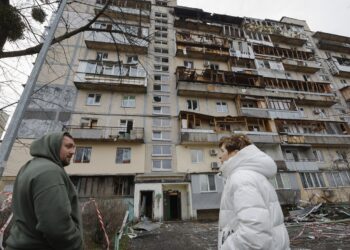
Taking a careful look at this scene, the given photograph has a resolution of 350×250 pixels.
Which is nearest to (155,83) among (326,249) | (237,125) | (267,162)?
(237,125)

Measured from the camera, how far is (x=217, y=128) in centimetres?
2120

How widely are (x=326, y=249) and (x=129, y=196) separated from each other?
13.9 meters

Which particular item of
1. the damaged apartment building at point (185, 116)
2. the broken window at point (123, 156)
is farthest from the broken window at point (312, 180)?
the broken window at point (123, 156)

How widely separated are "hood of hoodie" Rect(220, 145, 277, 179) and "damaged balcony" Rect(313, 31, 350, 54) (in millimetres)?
44489

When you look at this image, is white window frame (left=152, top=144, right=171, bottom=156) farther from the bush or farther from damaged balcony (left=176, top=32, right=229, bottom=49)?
damaged balcony (left=176, top=32, right=229, bottom=49)

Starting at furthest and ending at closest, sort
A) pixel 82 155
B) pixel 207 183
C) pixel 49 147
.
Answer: pixel 82 155, pixel 207 183, pixel 49 147

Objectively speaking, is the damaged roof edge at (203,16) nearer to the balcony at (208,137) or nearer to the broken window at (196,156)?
the balcony at (208,137)

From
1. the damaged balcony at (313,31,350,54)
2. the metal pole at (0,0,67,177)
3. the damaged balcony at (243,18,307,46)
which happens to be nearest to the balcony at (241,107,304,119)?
the damaged balcony at (243,18,307,46)

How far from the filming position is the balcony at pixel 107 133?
59.1 feet

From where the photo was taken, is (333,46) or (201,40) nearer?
(201,40)

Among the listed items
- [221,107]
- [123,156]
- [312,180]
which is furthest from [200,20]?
[312,180]

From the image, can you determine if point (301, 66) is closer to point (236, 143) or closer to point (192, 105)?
point (192, 105)

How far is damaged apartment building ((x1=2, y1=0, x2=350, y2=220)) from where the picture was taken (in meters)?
17.1

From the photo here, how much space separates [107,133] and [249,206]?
18802 mm
